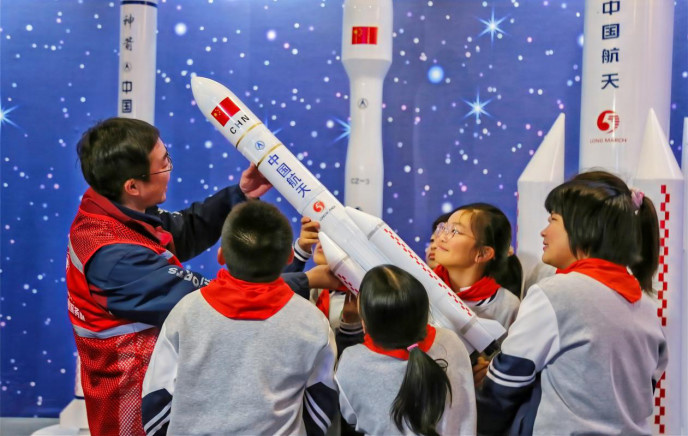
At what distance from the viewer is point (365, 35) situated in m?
3.72

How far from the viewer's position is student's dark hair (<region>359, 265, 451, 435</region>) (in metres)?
2.04

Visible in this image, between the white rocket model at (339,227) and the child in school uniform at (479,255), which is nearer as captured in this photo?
the white rocket model at (339,227)

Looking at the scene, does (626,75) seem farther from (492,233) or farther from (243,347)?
(243,347)

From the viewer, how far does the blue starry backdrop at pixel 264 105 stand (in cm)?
435

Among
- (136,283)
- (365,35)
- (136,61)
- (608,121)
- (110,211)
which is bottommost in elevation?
(136,283)

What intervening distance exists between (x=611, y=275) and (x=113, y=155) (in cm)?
163

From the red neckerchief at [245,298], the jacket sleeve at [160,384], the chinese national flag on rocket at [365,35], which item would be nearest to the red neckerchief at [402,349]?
the red neckerchief at [245,298]

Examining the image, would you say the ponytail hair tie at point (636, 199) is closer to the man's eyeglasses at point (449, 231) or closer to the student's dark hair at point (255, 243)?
the man's eyeglasses at point (449, 231)

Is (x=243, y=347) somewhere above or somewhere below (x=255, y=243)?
below

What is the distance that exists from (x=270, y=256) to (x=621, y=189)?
1067 mm

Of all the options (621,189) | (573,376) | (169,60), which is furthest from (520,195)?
(169,60)

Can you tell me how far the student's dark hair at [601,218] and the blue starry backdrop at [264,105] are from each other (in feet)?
6.77

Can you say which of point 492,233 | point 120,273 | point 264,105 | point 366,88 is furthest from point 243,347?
point 264,105

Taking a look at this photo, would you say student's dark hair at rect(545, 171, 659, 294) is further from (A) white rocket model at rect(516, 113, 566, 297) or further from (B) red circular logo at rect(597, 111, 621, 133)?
(B) red circular logo at rect(597, 111, 621, 133)
